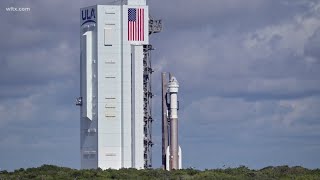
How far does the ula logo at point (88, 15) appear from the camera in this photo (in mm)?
90713

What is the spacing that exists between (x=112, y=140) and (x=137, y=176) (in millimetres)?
10057

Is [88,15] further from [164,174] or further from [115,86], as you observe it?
[164,174]

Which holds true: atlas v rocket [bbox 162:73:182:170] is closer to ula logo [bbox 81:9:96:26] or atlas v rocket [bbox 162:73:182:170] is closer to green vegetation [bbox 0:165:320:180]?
green vegetation [bbox 0:165:320:180]

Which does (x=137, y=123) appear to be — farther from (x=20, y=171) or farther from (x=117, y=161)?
(x=20, y=171)

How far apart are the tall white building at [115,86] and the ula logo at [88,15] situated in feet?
0.30

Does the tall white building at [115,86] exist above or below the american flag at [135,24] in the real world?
below

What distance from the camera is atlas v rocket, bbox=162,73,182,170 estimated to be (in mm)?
92312

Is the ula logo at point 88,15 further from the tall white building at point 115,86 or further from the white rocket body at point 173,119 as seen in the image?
the white rocket body at point 173,119

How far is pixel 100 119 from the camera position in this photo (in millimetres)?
89500

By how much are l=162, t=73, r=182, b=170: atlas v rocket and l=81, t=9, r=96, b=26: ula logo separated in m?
9.46

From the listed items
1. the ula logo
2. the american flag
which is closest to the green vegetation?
the american flag

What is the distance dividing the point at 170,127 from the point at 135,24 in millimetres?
10295

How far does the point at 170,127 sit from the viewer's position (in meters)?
92.9

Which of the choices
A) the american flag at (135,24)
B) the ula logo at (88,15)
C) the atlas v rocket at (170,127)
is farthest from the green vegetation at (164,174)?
the ula logo at (88,15)
